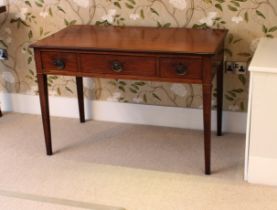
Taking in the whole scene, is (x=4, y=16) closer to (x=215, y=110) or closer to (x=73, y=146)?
(x=73, y=146)

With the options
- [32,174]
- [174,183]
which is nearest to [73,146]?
[32,174]

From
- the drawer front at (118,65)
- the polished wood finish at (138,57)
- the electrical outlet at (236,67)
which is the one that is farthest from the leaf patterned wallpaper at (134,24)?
the drawer front at (118,65)

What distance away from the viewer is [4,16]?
3135mm

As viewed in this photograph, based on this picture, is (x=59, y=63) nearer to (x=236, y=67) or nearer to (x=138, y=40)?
(x=138, y=40)

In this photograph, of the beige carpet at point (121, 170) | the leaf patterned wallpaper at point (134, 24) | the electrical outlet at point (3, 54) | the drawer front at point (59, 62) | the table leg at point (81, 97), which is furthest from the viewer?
the electrical outlet at point (3, 54)

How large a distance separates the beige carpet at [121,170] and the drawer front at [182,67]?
55 centimetres

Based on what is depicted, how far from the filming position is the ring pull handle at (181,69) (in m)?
2.26

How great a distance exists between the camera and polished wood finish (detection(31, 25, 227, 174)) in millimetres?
2256

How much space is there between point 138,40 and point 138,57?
7.7 inches

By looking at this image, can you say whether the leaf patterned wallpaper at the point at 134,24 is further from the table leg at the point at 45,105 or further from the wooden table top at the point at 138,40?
the table leg at the point at 45,105

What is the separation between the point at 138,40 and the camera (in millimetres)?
2482

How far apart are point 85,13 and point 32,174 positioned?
1134 mm

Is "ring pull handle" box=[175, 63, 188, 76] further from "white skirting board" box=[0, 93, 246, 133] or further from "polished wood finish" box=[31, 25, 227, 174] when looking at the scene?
"white skirting board" box=[0, 93, 246, 133]

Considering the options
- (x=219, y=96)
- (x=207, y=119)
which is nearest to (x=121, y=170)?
(x=207, y=119)
